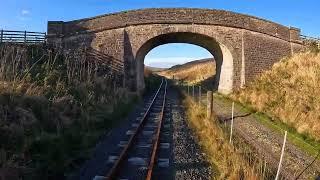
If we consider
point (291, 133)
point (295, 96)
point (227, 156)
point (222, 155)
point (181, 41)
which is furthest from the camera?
point (181, 41)

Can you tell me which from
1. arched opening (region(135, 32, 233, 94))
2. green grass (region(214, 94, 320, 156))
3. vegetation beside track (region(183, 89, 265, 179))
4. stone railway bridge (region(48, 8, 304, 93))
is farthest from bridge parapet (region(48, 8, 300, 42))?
vegetation beside track (region(183, 89, 265, 179))

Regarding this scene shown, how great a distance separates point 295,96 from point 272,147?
6108 millimetres

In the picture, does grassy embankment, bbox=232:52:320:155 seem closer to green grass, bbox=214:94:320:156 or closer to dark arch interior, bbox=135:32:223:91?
green grass, bbox=214:94:320:156

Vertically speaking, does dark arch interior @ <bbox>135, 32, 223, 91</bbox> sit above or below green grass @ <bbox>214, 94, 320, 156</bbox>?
above

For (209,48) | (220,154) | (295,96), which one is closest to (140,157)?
(220,154)

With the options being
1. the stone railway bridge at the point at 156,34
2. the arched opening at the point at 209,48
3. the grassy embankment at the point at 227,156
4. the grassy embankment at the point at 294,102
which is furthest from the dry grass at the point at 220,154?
the arched opening at the point at 209,48

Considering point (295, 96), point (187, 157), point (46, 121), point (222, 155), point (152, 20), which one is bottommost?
point (187, 157)

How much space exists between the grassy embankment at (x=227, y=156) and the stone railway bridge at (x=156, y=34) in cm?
1454

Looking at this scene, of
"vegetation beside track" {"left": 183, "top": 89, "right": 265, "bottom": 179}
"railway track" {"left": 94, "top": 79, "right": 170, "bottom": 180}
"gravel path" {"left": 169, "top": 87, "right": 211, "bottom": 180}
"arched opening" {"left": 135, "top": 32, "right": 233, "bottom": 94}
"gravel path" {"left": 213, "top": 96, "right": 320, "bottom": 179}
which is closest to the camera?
"vegetation beside track" {"left": 183, "top": 89, "right": 265, "bottom": 179}

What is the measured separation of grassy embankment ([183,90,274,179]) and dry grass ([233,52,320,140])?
3.09 m

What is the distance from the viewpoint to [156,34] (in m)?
28.8

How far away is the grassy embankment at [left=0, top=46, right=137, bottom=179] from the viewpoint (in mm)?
8594

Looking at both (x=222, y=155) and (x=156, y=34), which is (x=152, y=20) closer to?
(x=156, y=34)

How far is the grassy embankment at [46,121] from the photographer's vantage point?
8.59 metres
